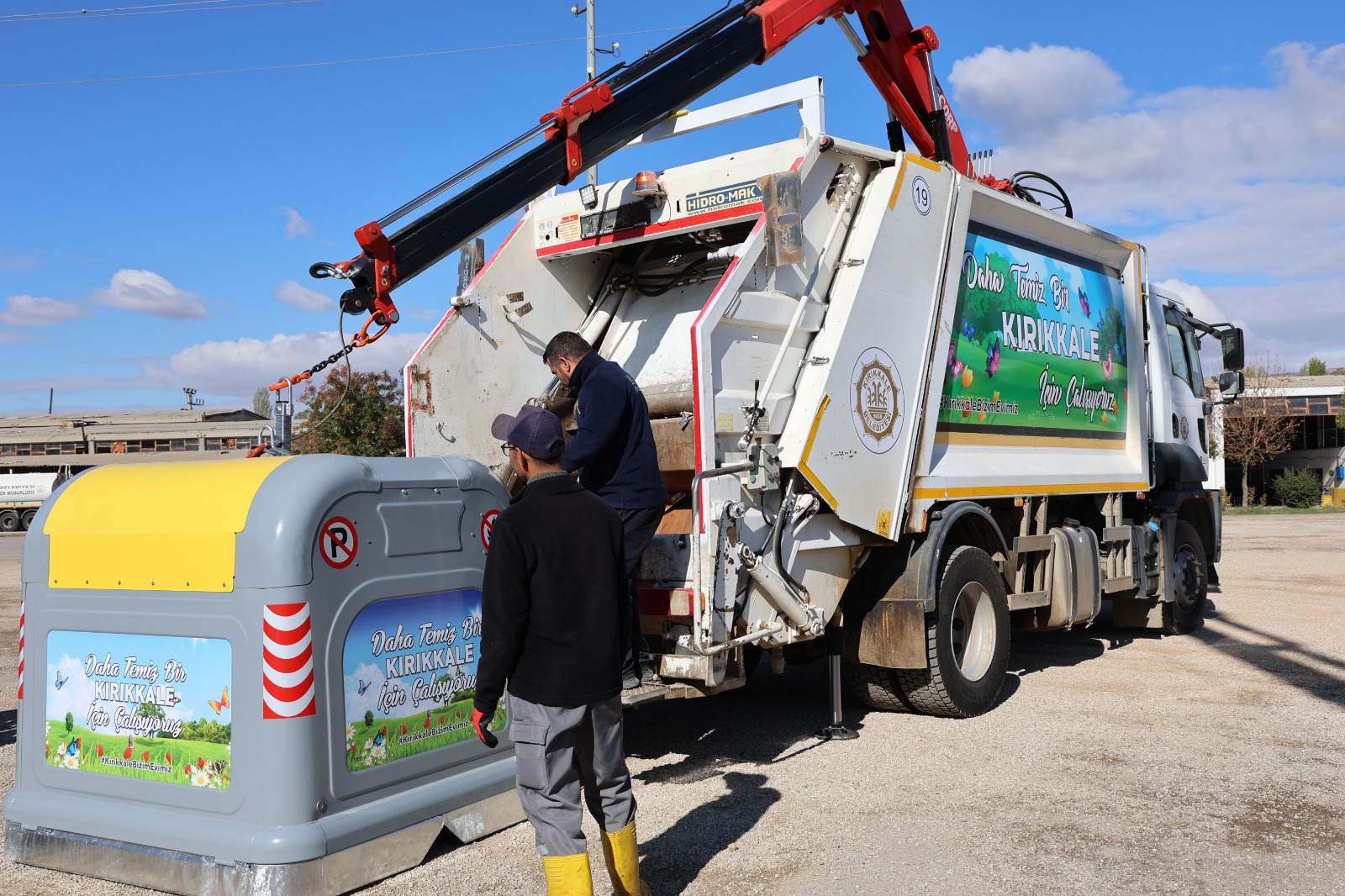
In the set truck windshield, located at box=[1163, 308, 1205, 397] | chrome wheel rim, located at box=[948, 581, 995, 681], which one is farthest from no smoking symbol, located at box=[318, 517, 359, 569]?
truck windshield, located at box=[1163, 308, 1205, 397]

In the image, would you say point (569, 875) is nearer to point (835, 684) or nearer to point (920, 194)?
point (835, 684)

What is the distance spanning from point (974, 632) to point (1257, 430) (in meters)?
35.9

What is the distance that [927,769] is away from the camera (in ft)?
17.9

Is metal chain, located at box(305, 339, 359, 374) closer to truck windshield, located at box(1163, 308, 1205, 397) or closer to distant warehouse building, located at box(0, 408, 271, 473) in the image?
truck windshield, located at box(1163, 308, 1205, 397)

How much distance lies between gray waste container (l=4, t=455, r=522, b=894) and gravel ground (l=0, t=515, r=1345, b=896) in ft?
0.86

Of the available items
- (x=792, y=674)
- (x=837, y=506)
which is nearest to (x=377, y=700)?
(x=837, y=506)

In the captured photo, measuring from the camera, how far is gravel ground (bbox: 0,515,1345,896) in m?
4.05

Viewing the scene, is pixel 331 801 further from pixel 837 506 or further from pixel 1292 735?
pixel 1292 735

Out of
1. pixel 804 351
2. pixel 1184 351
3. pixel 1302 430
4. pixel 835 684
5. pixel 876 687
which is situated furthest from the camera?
pixel 1302 430

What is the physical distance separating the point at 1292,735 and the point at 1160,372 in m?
4.34

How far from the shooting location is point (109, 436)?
49.7m

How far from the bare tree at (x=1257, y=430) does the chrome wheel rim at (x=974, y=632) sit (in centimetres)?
3450

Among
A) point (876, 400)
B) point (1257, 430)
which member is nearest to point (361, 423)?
point (876, 400)

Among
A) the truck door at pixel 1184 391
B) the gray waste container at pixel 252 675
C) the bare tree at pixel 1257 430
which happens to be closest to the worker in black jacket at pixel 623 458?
the gray waste container at pixel 252 675
